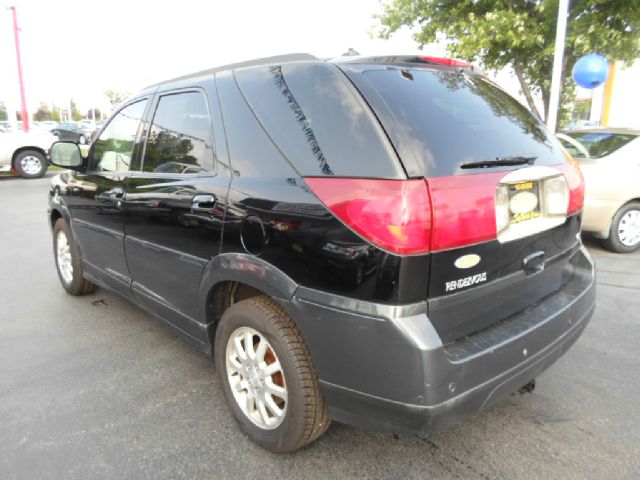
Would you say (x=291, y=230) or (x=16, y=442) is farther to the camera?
(x=16, y=442)

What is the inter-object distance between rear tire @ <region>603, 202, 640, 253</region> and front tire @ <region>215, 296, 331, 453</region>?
15.9 ft

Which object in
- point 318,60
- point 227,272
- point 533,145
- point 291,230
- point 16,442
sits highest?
point 318,60

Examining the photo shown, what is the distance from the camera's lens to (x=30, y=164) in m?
13.1

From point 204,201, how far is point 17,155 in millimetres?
13145

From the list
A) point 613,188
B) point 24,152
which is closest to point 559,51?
point 613,188

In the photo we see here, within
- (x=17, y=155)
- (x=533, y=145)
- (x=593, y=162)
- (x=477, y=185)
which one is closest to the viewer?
(x=477, y=185)

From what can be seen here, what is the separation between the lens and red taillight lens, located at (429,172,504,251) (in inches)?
66.6

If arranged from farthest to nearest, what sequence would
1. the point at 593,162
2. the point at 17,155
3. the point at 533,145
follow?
the point at 17,155 → the point at 593,162 → the point at 533,145

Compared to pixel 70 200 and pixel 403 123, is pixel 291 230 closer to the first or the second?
pixel 403 123

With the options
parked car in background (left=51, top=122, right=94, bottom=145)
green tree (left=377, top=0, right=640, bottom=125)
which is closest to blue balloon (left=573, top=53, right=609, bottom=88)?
green tree (left=377, top=0, right=640, bottom=125)

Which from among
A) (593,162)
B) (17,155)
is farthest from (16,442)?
(17,155)

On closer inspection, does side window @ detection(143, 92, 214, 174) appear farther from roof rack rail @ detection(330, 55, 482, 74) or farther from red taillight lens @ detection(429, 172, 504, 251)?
red taillight lens @ detection(429, 172, 504, 251)

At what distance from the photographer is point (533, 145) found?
88.6 inches

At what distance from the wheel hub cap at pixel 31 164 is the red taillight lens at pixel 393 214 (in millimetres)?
14023
